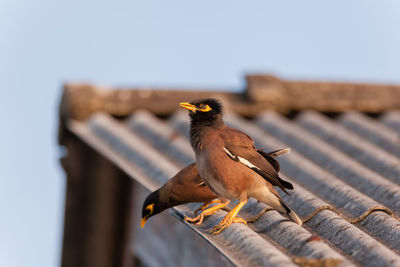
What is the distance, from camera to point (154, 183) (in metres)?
3.82

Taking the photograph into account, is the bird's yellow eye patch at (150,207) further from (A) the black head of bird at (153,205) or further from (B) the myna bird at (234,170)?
(B) the myna bird at (234,170)

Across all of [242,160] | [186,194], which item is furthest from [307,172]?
[242,160]

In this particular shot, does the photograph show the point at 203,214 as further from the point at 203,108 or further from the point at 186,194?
the point at 203,108

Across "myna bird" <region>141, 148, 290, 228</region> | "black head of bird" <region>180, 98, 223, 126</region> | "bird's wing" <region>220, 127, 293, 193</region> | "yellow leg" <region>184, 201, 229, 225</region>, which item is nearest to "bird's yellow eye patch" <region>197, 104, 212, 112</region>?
"black head of bird" <region>180, 98, 223, 126</region>

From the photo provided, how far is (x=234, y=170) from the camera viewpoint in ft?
9.29

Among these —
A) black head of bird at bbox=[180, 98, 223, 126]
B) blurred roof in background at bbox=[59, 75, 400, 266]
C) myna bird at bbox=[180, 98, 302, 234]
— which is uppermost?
black head of bird at bbox=[180, 98, 223, 126]

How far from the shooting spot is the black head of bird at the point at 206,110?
2.96m

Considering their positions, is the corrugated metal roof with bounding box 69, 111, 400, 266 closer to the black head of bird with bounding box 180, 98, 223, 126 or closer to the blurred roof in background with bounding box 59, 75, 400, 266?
the blurred roof in background with bounding box 59, 75, 400, 266

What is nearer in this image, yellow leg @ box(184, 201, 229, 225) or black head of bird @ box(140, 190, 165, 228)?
yellow leg @ box(184, 201, 229, 225)

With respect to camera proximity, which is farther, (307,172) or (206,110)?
(307,172)

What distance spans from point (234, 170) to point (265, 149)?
1.62 meters

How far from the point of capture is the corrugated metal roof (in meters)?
2.53

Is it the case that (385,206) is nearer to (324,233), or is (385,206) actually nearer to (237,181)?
(324,233)

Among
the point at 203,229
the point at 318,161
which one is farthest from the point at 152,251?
the point at 203,229
